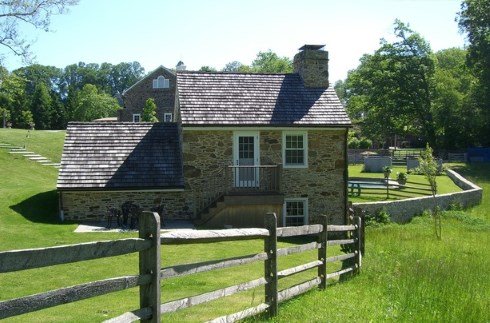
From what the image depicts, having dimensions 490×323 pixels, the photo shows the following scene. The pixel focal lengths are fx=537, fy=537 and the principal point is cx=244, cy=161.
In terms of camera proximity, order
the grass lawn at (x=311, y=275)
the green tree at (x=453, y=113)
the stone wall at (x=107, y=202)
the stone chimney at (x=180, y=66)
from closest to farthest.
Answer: the grass lawn at (x=311, y=275) → the stone wall at (x=107, y=202) → the green tree at (x=453, y=113) → the stone chimney at (x=180, y=66)

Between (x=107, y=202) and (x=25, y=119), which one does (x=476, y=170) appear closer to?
(x=107, y=202)

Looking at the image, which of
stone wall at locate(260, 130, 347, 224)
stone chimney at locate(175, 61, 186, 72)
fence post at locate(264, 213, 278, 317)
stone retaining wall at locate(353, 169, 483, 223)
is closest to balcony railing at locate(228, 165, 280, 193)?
stone wall at locate(260, 130, 347, 224)

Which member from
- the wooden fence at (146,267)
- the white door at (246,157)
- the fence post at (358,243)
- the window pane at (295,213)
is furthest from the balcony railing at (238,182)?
the wooden fence at (146,267)

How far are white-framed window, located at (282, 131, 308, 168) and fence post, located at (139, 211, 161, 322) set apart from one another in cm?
1669

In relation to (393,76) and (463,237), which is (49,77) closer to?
(393,76)

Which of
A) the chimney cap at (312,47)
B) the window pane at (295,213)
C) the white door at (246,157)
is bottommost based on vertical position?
the window pane at (295,213)

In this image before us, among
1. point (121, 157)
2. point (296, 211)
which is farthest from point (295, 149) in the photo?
point (121, 157)

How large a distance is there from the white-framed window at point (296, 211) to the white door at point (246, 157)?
1680mm

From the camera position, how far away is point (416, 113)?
5444 centimetres

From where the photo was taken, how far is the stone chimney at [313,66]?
930 inches

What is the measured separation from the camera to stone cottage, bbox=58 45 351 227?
2014cm

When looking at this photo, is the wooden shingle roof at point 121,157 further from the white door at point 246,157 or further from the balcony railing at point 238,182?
the white door at point 246,157

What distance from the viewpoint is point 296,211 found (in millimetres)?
21672

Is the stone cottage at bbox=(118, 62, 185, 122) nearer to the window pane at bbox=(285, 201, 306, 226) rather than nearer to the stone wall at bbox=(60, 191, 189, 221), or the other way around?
the stone wall at bbox=(60, 191, 189, 221)
